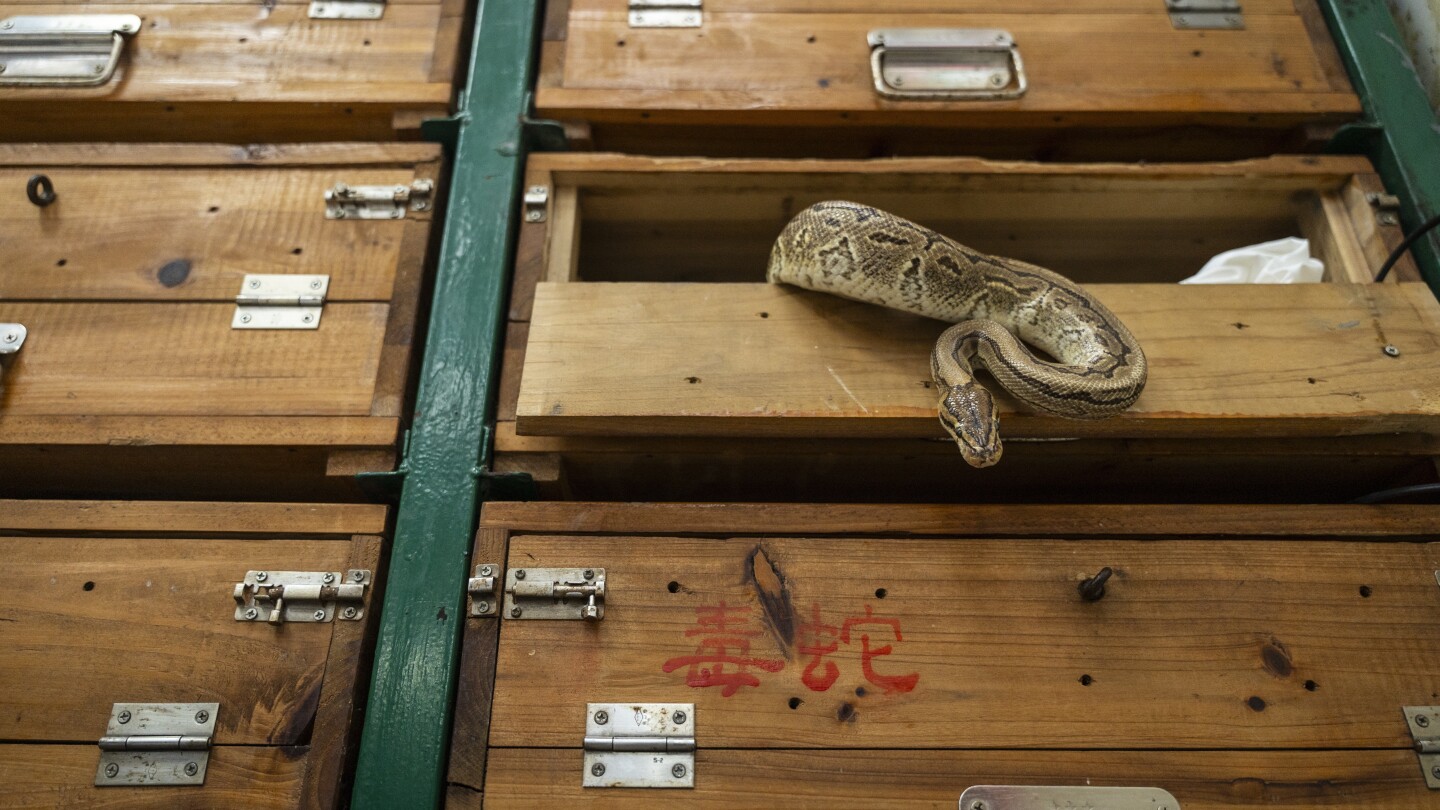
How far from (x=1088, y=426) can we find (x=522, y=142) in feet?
4.85

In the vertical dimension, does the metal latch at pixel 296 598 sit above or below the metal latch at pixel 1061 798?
above

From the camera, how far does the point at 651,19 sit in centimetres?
241

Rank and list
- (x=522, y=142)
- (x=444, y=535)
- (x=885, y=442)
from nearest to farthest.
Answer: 1. (x=444, y=535)
2. (x=885, y=442)
3. (x=522, y=142)

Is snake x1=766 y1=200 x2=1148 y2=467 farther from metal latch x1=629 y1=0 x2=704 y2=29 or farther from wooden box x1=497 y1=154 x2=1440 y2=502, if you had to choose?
metal latch x1=629 y1=0 x2=704 y2=29

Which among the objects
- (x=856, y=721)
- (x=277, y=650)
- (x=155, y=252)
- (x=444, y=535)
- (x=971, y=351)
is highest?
(x=155, y=252)

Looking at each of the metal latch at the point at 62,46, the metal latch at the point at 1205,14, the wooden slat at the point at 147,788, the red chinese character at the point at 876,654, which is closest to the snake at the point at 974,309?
the red chinese character at the point at 876,654

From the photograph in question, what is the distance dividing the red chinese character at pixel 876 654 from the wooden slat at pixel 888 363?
363 millimetres

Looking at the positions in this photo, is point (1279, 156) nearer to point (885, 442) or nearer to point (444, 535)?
point (885, 442)

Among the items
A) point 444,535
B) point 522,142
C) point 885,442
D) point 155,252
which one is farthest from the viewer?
point 522,142

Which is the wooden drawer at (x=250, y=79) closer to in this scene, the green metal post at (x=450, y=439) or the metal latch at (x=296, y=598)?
the green metal post at (x=450, y=439)

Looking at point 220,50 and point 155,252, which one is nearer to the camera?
point 155,252

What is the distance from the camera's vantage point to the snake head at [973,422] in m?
1.58

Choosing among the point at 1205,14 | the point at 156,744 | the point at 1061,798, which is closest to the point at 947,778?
the point at 1061,798

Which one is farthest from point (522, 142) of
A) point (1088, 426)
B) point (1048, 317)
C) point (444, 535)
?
point (1088, 426)
